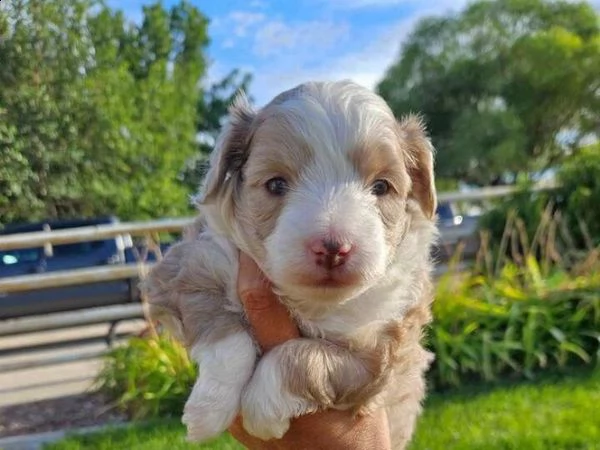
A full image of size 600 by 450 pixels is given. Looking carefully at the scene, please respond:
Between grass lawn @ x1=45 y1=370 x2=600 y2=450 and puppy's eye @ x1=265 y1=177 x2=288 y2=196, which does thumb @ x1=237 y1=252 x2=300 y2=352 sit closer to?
puppy's eye @ x1=265 y1=177 x2=288 y2=196

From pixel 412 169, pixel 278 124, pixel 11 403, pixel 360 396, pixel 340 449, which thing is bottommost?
pixel 11 403

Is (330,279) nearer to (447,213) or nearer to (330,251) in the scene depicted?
(330,251)

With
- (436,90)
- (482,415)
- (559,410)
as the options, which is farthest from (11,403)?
(436,90)

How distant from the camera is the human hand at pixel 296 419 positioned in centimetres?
274

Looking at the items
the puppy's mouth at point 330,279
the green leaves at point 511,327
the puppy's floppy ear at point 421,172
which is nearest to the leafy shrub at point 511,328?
the green leaves at point 511,327

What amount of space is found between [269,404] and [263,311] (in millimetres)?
322

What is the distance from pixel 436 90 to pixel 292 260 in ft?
134

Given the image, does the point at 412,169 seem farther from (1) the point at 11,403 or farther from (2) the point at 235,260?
(1) the point at 11,403

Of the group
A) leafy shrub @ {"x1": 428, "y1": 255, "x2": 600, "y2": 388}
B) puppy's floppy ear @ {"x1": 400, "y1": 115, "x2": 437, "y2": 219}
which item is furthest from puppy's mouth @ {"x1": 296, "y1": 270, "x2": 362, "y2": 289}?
leafy shrub @ {"x1": 428, "y1": 255, "x2": 600, "y2": 388}

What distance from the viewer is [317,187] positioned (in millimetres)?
2623

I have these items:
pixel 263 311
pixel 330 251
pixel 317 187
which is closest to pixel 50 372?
pixel 263 311

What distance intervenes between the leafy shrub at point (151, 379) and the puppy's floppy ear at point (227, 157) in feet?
16.2

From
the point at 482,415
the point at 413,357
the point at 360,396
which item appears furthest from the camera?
the point at 482,415

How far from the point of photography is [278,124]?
273 centimetres
